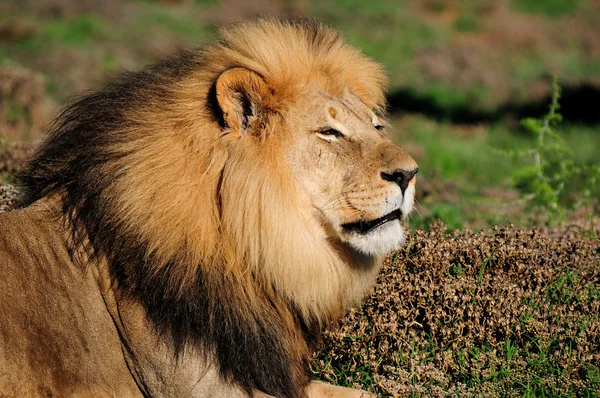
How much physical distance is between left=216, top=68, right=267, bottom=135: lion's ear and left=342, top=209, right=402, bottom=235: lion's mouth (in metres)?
0.70

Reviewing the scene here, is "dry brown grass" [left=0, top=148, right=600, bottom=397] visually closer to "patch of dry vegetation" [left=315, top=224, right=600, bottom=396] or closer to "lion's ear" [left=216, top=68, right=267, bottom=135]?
"patch of dry vegetation" [left=315, top=224, right=600, bottom=396]

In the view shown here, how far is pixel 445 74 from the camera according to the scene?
50.8ft

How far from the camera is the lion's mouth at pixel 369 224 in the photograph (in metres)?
3.72

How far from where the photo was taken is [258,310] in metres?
3.69

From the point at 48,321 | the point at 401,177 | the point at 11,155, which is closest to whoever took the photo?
the point at 48,321

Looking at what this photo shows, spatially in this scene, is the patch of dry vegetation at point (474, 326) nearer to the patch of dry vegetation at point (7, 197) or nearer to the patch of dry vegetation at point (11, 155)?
the patch of dry vegetation at point (7, 197)

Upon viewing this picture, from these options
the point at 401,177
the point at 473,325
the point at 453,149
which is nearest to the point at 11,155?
the point at 401,177

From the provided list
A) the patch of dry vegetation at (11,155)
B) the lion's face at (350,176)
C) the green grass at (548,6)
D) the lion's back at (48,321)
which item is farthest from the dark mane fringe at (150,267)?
the green grass at (548,6)

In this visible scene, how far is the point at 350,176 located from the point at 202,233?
0.77 m

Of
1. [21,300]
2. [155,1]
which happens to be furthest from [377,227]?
[155,1]

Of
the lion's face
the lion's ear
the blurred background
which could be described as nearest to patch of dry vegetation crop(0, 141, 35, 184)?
the blurred background

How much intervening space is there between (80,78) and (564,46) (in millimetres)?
12620

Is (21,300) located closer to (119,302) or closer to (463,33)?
(119,302)

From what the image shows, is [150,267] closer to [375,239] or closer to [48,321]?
[48,321]
